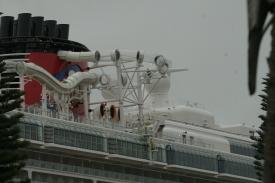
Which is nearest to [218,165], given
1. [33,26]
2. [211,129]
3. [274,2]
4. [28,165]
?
[211,129]

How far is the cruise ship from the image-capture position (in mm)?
82125

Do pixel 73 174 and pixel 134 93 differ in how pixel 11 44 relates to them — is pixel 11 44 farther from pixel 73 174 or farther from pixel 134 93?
pixel 73 174

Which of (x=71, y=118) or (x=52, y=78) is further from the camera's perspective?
(x=52, y=78)

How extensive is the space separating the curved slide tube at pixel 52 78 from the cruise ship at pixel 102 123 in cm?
8

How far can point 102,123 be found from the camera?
89.1 m

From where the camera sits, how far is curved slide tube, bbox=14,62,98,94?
3228 inches

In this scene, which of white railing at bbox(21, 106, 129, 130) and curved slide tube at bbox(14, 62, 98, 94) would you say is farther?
curved slide tube at bbox(14, 62, 98, 94)

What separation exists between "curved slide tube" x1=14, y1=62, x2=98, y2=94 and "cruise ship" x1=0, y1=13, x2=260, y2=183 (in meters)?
0.08

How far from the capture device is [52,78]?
8562cm

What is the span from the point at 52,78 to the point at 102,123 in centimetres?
649

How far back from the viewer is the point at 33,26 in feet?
322

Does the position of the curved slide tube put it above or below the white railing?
above

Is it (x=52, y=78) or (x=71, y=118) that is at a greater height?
(x=52, y=78)

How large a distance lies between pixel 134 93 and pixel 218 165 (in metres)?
14.2
